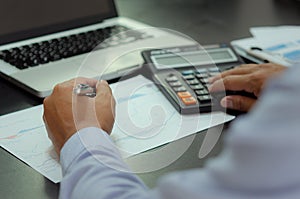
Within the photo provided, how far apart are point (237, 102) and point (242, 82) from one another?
0.04 m

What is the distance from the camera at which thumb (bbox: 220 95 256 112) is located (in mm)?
1046

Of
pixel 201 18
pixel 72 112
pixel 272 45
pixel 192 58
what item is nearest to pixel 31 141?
pixel 72 112

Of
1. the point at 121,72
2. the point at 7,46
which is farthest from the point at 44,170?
the point at 7,46

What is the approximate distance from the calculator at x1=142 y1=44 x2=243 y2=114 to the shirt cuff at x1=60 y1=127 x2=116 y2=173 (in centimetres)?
24

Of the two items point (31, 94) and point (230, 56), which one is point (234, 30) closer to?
point (230, 56)

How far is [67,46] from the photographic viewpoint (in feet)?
4.21

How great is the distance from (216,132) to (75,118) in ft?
0.80

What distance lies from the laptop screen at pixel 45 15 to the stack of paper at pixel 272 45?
33 centimetres

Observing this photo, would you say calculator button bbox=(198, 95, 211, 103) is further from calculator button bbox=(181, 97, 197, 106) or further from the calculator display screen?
the calculator display screen

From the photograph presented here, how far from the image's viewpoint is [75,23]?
1385 millimetres

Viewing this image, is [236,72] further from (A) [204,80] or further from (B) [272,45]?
(B) [272,45]

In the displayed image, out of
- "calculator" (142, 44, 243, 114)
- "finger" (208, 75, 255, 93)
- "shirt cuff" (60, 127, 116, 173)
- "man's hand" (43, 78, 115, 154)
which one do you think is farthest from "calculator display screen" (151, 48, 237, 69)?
"shirt cuff" (60, 127, 116, 173)

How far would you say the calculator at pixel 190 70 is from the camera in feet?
3.44

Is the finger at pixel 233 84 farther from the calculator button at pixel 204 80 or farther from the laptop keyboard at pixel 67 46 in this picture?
the laptop keyboard at pixel 67 46
